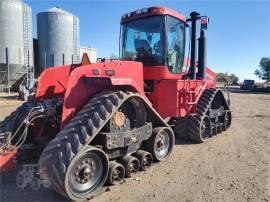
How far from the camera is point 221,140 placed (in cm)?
793

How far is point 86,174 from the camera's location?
4262mm

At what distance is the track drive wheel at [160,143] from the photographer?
562 centimetres

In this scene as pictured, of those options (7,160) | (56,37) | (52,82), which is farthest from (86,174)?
(56,37)

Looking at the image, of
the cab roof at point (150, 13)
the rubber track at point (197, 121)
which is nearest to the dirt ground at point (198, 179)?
the rubber track at point (197, 121)

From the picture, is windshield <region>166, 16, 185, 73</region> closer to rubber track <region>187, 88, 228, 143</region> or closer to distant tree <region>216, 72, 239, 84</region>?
rubber track <region>187, 88, 228, 143</region>

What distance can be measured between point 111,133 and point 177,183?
1.36m

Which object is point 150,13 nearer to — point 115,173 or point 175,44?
point 175,44

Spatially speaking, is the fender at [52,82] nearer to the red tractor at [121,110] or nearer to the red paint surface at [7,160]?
the red tractor at [121,110]

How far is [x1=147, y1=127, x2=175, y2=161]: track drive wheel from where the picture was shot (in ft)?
18.5

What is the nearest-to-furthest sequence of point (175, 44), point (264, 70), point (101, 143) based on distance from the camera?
1. point (101, 143)
2. point (175, 44)
3. point (264, 70)

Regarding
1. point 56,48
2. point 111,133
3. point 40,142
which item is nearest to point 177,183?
point 111,133

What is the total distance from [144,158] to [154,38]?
283 centimetres

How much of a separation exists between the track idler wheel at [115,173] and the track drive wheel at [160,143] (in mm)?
1013

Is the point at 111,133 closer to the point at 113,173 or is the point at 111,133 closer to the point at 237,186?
the point at 113,173
